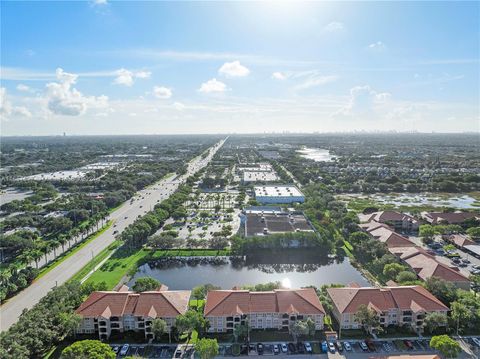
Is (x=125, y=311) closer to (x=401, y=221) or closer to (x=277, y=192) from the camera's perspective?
(x=401, y=221)

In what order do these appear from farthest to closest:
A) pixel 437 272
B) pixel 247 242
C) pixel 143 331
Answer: pixel 247 242 < pixel 437 272 < pixel 143 331

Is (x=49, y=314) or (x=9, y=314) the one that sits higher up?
(x=49, y=314)

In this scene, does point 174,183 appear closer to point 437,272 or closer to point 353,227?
point 353,227

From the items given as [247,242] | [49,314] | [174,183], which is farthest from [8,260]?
[174,183]

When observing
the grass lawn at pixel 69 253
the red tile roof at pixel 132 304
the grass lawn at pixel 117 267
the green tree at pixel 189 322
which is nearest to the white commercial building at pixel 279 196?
the grass lawn at pixel 69 253

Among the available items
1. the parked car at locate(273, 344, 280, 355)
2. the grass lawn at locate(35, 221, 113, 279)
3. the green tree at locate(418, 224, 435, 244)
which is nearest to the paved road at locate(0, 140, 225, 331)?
the grass lawn at locate(35, 221, 113, 279)

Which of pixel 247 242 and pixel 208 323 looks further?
pixel 247 242

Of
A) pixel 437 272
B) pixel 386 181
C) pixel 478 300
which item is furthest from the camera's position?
pixel 386 181
